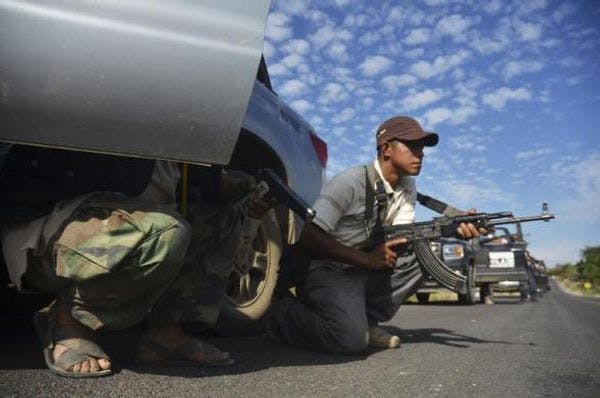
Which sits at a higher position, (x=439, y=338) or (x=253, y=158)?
(x=253, y=158)

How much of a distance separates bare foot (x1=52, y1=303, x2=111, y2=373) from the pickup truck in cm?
63

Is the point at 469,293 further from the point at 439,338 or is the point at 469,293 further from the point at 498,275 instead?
the point at 439,338

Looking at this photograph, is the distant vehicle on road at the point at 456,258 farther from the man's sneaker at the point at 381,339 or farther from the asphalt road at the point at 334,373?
the man's sneaker at the point at 381,339

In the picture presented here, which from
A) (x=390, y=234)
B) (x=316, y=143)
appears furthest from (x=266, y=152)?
(x=390, y=234)

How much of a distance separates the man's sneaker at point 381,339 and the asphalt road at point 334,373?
10cm

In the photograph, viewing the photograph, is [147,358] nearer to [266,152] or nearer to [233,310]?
[233,310]

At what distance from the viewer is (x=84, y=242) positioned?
1.56m

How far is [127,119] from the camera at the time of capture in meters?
1.60

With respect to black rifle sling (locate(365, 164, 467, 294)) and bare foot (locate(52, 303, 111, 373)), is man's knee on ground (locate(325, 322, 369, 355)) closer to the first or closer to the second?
→ black rifle sling (locate(365, 164, 467, 294))

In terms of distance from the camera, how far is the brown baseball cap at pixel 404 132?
296 centimetres

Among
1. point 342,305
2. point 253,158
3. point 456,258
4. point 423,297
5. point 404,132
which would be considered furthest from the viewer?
point 423,297

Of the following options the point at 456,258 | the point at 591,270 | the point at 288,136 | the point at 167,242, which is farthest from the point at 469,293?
the point at 591,270

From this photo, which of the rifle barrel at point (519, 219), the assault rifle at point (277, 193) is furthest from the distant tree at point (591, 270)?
the assault rifle at point (277, 193)

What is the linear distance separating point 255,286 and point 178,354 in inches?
40.6
